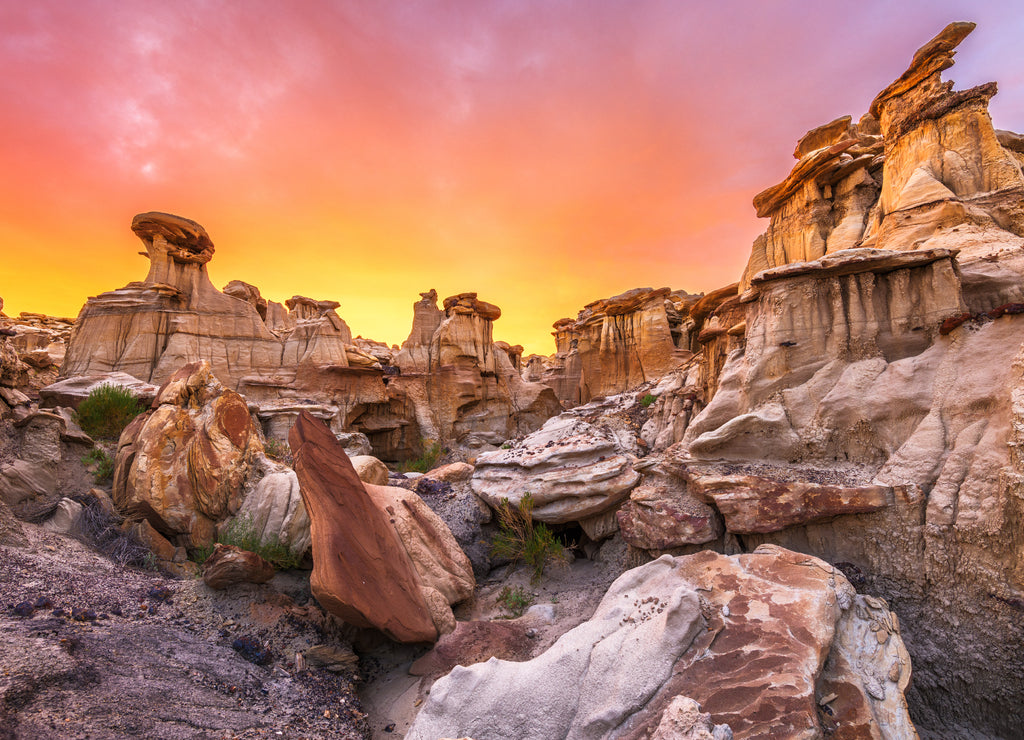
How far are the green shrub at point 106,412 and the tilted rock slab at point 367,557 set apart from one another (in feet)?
18.1

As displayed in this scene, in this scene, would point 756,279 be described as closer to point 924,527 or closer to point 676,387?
point 924,527

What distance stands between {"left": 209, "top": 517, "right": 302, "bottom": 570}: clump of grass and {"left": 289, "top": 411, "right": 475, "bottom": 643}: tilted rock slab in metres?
1.40

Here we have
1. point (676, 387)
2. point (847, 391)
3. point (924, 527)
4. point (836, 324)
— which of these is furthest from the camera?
point (676, 387)

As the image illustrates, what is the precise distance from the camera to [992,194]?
867cm

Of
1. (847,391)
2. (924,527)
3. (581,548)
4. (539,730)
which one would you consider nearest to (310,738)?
(539,730)

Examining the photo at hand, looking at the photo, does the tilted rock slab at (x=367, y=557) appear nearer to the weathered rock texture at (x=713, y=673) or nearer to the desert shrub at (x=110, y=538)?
the weathered rock texture at (x=713, y=673)

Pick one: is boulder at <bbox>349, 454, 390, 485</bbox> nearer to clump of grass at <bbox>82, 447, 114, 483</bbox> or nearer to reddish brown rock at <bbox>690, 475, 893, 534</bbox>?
clump of grass at <bbox>82, 447, 114, 483</bbox>

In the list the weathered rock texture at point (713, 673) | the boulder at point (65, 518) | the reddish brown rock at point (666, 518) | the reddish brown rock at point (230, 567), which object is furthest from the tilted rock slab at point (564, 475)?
the boulder at point (65, 518)

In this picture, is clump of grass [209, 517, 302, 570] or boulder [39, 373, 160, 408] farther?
boulder [39, 373, 160, 408]

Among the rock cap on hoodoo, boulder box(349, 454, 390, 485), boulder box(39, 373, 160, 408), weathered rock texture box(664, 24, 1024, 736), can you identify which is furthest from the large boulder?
the rock cap on hoodoo

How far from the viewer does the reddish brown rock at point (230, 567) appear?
523 cm

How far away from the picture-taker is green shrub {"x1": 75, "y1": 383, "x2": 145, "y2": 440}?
313 inches

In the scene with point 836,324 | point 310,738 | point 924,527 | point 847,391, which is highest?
point 836,324

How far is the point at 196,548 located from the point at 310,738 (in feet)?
12.6
